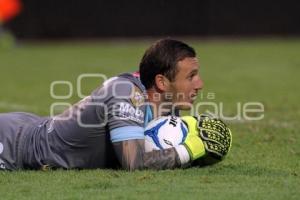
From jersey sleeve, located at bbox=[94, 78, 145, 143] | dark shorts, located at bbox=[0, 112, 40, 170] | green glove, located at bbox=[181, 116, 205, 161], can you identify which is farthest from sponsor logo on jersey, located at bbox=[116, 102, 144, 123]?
dark shorts, located at bbox=[0, 112, 40, 170]

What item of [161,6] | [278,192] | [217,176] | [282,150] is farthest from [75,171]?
[161,6]

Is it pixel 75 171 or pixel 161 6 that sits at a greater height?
pixel 161 6

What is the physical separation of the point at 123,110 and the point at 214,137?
0.71 m

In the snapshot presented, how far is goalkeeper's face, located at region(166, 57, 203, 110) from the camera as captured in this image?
231 inches

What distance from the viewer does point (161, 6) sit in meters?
25.1

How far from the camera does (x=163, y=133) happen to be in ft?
19.7

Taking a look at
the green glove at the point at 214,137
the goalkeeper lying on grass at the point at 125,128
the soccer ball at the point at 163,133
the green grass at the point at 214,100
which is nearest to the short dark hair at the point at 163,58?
the goalkeeper lying on grass at the point at 125,128

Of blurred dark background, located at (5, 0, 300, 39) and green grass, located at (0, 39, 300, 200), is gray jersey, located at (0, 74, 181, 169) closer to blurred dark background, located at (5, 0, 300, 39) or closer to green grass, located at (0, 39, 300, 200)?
green grass, located at (0, 39, 300, 200)

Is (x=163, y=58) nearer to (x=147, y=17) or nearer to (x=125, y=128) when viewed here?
(x=125, y=128)

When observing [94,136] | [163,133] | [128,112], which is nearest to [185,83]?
[163,133]

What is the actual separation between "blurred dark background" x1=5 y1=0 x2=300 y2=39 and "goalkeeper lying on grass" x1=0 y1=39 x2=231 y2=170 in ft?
61.5

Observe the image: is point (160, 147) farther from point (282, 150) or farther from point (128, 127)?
point (282, 150)

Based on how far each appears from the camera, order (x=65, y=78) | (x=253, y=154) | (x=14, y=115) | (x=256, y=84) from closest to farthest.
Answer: (x=14, y=115)
(x=253, y=154)
(x=256, y=84)
(x=65, y=78)

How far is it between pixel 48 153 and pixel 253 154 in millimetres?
1760
